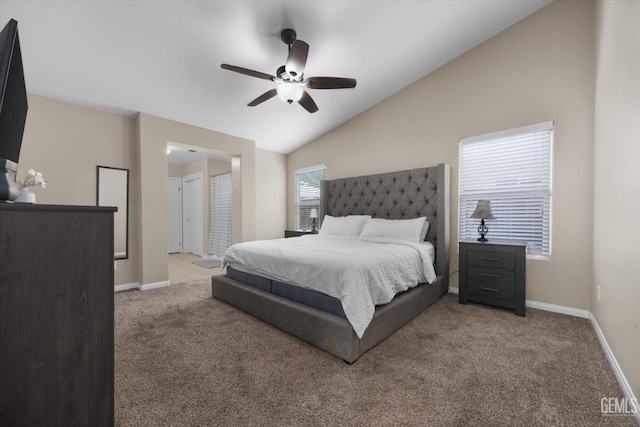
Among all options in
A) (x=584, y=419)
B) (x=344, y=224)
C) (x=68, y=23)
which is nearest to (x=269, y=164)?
(x=344, y=224)

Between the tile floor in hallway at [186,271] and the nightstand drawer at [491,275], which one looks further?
the tile floor in hallway at [186,271]

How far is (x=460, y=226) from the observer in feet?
11.6

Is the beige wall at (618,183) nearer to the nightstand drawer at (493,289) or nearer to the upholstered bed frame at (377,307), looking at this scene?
the nightstand drawer at (493,289)

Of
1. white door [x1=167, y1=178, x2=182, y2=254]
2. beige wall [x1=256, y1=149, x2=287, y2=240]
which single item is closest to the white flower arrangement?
beige wall [x1=256, y1=149, x2=287, y2=240]

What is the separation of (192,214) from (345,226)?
4.98 metres

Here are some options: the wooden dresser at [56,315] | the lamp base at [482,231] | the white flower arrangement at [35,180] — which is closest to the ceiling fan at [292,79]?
the white flower arrangement at [35,180]

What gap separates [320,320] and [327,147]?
3663 millimetres

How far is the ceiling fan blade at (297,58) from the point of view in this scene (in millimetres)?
2220

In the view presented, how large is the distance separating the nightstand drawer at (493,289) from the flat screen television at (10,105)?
3.60m

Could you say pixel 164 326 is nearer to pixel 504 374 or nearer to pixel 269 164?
pixel 504 374

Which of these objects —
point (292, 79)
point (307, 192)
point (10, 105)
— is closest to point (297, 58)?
point (292, 79)

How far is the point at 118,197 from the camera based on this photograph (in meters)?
3.77

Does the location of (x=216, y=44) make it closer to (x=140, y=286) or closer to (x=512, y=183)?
(x=140, y=286)

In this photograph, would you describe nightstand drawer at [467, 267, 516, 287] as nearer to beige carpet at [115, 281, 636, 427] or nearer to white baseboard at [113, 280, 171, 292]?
beige carpet at [115, 281, 636, 427]
